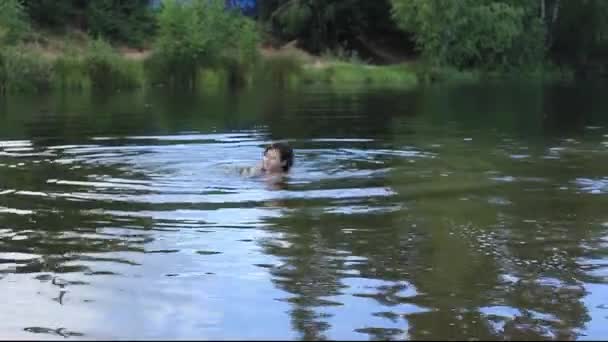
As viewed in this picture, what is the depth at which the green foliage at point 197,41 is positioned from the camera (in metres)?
42.5

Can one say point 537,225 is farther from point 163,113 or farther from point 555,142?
point 163,113

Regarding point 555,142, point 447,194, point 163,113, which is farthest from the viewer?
point 163,113

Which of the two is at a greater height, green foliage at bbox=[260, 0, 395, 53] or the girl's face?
green foliage at bbox=[260, 0, 395, 53]

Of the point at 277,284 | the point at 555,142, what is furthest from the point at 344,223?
the point at 555,142

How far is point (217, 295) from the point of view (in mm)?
6086

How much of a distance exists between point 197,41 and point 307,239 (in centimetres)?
3627

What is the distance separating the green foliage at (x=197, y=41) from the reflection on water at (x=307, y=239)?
2525 centimetres

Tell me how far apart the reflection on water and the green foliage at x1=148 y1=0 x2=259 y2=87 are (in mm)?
25251

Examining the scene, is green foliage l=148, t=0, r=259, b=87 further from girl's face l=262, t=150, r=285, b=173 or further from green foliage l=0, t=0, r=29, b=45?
girl's face l=262, t=150, r=285, b=173

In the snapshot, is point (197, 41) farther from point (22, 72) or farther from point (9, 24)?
point (22, 72)

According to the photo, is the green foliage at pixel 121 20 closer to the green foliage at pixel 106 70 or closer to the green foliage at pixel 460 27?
the green foliage at pixel 460 27

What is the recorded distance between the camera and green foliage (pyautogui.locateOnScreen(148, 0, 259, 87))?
4250 centimetres

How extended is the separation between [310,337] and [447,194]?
555 cm

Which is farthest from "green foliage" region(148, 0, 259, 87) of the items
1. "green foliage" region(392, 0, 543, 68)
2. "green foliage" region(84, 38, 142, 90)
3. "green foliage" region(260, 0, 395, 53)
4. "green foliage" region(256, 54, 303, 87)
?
"green foliage" region(392, 0, 543, 68)
